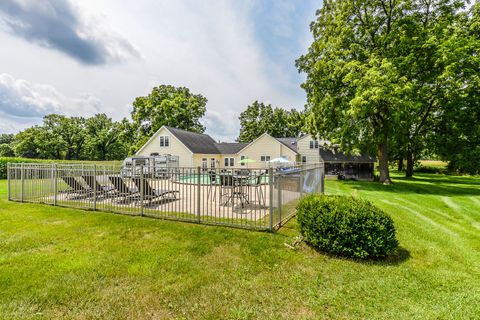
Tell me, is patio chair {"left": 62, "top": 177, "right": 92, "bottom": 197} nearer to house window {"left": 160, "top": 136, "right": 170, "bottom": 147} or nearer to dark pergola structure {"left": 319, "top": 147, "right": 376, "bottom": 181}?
house window {"left": 160, "top": 136, "right": 170, "bottom": 147}

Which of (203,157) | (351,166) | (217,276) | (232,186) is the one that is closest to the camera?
(217,276)

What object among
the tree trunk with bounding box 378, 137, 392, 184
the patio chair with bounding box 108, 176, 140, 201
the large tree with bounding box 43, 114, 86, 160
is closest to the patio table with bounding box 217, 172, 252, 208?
the patio chair with bounding box 108, 176, 140, 201

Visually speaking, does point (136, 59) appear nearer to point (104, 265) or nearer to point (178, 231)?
point (178, 231)

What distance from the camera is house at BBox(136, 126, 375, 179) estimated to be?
1076 inches

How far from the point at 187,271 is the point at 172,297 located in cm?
74

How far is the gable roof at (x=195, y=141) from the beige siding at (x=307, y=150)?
11738 mm

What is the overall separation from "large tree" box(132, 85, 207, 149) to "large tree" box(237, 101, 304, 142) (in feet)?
46.1

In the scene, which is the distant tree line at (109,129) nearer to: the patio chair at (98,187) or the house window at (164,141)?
the house window at (164,141)

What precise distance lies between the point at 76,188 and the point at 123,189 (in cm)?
222

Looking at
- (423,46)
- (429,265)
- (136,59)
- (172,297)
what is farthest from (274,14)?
(172,297)

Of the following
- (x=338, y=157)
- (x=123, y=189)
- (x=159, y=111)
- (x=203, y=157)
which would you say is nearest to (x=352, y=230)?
(x=123, y=189)

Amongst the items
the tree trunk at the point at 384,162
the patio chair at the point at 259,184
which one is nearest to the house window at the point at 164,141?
the patio chair at the point at 259,184

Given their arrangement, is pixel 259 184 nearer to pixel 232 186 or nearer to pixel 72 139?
pixel 232 186

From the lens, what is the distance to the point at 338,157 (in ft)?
90.7
